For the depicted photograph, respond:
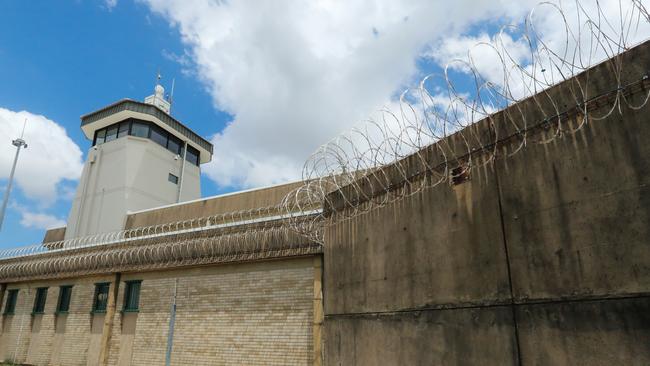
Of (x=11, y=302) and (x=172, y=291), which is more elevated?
(x=172, y=291)

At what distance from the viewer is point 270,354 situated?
10.0m

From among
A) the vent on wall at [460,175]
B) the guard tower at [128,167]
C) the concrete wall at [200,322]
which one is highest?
the guard tower at [128,167]

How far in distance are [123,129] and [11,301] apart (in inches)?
420

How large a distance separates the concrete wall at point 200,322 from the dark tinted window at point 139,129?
10.6 m

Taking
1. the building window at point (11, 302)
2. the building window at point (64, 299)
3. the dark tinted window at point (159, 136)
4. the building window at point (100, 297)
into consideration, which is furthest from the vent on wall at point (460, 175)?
the dark tinted window at point (159, 136)

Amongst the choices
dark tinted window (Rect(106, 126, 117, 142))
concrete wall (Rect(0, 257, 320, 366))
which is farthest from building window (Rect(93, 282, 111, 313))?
dark tinted window (Rect(106, 126, 117, 142))

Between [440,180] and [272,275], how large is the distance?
613 centimetres

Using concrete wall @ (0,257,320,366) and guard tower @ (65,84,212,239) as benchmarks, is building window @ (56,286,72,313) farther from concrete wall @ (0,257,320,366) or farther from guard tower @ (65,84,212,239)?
guard tower @ (65,84,212,239)

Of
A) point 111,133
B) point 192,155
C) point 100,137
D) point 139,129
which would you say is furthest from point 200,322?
point 192,155

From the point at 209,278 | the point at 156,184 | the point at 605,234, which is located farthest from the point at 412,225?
the point at 156,184

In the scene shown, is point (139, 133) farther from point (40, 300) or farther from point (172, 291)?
point (172, 291)

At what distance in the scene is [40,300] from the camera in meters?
16.8

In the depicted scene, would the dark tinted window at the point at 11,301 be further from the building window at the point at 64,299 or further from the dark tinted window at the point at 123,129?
the dark tinted window at the point at 123,129

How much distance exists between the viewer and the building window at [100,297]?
14.6 metres
